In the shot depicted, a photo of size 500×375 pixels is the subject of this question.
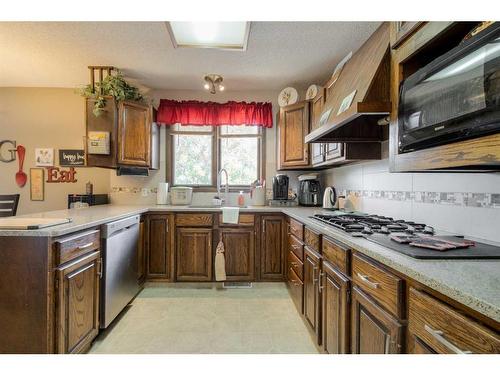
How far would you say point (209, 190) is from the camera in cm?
355

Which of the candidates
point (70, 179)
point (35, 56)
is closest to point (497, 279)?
point (35, 56)

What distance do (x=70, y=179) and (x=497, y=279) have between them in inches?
169

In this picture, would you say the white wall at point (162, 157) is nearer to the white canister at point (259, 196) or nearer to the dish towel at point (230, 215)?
the white canister at point (259, 196)

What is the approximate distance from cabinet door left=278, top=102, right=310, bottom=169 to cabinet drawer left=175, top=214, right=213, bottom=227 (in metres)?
1.12

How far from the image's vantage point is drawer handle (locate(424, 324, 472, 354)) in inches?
26.4

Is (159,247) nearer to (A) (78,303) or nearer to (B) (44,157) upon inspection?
(A) (78,303)

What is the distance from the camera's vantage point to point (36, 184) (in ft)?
12.0

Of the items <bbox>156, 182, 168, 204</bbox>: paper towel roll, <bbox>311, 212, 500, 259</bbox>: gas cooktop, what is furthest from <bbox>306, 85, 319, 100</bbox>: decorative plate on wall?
<bbox>156, 182, 168, 204</bbox>: paper towel roll

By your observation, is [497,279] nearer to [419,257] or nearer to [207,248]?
[419,257]

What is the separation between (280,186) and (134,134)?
1.80 m

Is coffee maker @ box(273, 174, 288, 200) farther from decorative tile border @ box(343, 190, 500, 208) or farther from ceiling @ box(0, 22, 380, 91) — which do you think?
decorative tile border @ box(343, 190, 500, 208)

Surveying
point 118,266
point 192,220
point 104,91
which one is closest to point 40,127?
point 104,91

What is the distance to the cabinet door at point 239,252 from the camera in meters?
2.96

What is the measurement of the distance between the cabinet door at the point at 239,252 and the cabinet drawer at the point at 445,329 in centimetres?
218
